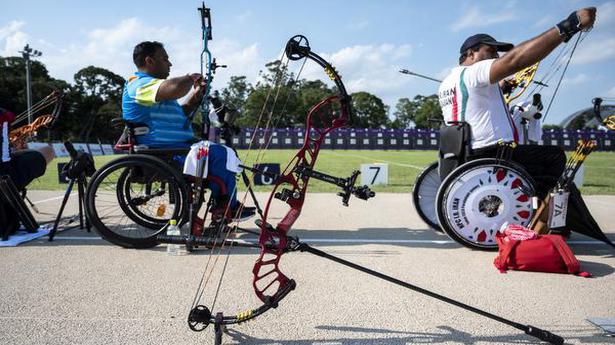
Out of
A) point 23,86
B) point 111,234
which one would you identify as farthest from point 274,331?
point 23,86

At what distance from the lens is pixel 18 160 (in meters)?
4.39

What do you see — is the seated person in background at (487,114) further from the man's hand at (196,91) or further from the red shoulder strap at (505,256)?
the man's hand at (196,91)

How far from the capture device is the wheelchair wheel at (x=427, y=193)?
471cm

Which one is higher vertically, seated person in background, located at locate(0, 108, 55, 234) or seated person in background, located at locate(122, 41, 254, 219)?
seated person in background, located at locate(122, 41, 254, 219)

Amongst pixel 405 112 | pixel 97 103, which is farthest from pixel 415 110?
pixel 97 103

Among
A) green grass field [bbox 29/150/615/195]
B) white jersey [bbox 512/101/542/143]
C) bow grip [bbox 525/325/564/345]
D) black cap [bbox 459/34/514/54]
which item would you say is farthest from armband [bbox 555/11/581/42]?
white jersey [bbox 512/101/542/143]

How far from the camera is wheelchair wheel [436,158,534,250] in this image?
365 centimetres

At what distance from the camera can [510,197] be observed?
3656mm

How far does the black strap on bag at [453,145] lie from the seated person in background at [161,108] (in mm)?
1984

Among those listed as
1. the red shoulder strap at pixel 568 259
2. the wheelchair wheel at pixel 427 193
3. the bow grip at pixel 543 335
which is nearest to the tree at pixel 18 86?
the wheelchair wheel at pixel 427 193

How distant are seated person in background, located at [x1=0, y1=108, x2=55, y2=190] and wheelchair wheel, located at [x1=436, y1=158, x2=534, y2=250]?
4.26 meters

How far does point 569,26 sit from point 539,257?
1616mm

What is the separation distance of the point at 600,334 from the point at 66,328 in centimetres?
260

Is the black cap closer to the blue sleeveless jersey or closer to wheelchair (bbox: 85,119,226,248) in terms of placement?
wheelchair (bbox: 85,119,226,248)
